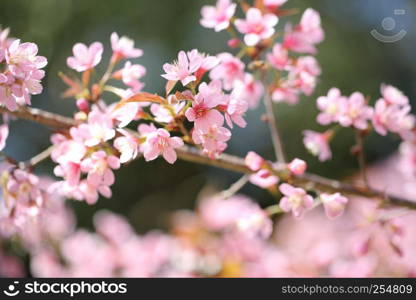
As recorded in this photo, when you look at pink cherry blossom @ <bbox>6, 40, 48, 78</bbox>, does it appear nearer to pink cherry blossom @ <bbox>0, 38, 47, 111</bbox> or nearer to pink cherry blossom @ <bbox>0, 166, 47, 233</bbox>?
pink cherry blossom @ <bbox>0, 38, 47, 111</bbox>

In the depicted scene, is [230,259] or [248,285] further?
[230,259]

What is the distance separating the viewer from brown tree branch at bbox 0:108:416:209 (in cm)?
88

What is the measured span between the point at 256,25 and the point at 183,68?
0.31 m

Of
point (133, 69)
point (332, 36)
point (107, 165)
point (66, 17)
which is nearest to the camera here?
point (107, 165)

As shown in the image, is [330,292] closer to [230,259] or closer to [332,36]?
[230,259]

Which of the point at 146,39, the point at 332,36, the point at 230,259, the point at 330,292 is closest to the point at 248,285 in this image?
the point at 330,292

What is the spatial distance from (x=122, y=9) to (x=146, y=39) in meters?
0.31

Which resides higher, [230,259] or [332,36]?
[332,36]

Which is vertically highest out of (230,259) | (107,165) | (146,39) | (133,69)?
(146,39)

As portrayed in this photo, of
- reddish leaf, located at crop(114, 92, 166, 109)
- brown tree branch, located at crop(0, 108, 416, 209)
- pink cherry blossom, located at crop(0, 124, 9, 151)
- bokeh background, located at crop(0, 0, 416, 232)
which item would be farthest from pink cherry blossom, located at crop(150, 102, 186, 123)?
bokeh background, located at crop(0, 0, 416, 232)

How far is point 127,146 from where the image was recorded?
77 cm

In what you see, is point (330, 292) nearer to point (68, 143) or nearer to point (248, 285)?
point (248, 285)

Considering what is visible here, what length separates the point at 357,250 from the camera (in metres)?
1.19

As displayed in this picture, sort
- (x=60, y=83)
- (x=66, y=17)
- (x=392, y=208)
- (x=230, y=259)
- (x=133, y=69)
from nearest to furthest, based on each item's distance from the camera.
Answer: (x=133, y=69) → (x=392, y=208) → (x=230, y=259) → (x=60, y=83) → (x=66, y=17)
